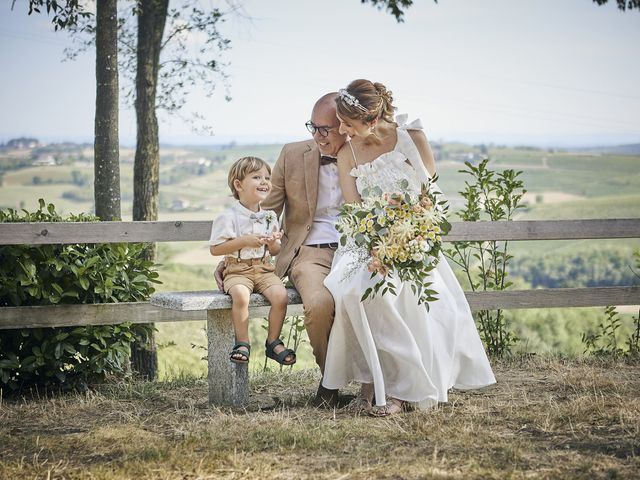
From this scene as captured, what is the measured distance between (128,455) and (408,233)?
73.3 inches

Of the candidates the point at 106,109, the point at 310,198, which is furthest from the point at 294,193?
the point at 106,109

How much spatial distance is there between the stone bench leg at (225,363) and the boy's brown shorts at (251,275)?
0.73 ft

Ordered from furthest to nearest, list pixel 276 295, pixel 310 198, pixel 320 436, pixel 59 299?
pixel 59 299, pixel 310 198, pixel 276 295, pixel 320 436

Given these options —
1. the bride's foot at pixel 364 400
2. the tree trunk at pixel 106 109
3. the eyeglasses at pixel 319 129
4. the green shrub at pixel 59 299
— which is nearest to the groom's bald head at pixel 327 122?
the eyeglasses at pixel 319 129

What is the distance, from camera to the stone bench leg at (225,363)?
16.9ft

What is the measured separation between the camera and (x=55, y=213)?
6047 millimetres

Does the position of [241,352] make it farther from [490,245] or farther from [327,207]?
[490,245]

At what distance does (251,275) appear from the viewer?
511 cm

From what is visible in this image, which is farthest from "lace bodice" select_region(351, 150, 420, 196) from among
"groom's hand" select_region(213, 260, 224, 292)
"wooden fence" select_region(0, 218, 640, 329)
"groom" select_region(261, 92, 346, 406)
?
"groom's hand" select_region(213, 260, 224, 292)

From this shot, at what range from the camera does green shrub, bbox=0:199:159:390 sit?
578cm

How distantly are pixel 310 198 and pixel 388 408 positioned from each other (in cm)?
141

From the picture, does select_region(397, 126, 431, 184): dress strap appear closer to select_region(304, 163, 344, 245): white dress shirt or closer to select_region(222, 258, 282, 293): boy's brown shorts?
select_region(304, 163, 344, 245): white dress shirt

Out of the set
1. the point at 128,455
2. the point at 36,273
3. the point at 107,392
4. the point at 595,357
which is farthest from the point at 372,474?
the point at 595,357

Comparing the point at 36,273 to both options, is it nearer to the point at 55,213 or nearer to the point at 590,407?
the point at 55,213
